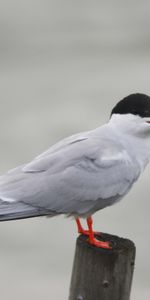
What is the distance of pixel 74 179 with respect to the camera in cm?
470

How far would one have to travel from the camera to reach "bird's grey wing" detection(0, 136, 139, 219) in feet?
15.1

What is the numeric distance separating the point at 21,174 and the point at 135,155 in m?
0.66

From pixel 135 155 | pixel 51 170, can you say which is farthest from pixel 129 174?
pixel 51 170

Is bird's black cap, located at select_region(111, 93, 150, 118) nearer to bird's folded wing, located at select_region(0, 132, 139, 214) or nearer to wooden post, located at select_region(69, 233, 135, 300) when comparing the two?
bird's folded wing, located at select_region(0, 132, 139, 214)

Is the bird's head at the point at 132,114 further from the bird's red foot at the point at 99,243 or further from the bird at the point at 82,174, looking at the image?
the bird's red foot at the point at 99,243

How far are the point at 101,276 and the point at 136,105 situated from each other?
1192mm

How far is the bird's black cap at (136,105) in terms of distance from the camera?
15.9 feet

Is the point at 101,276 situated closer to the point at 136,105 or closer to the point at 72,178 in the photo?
the point at 72,178

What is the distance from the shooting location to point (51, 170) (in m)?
4.62

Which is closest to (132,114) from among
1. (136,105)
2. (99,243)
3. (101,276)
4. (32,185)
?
(136,105)

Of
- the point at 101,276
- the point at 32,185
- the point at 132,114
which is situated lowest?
the point at 101,276

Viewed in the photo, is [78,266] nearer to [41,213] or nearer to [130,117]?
[41,213]

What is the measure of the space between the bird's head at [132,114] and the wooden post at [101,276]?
Answer: 1000 millimetres

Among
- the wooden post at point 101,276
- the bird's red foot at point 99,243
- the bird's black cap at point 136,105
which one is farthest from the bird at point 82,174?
the wooden post at point 101,276
